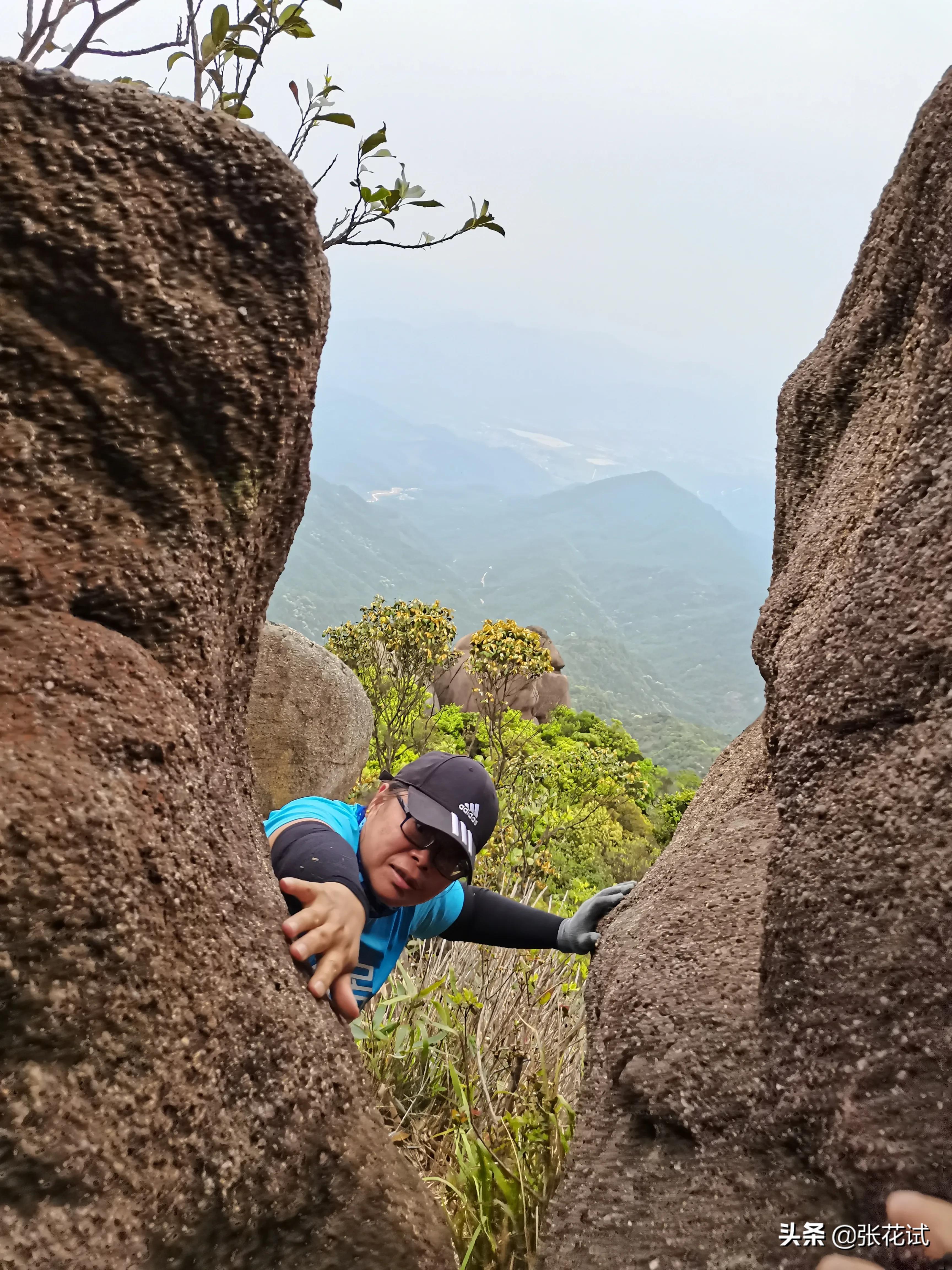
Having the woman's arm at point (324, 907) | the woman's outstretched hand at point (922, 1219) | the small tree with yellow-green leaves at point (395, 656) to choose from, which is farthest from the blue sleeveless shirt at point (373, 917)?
the small tree with yellow-green leaves at point (395, 656)

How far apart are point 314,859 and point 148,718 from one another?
1.66 feet

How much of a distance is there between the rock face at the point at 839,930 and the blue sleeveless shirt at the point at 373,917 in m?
0.50

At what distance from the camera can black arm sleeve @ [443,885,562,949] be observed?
7.18 ft

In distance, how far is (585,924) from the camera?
2195 mm

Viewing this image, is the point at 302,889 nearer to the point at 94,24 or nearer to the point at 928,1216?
the point at 928,1216

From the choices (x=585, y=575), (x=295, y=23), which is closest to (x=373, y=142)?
(x=295, y=23)

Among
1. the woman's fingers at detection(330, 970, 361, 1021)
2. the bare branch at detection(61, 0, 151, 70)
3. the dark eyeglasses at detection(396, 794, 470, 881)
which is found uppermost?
the bare branch at detection(61, 0, 151, 70)

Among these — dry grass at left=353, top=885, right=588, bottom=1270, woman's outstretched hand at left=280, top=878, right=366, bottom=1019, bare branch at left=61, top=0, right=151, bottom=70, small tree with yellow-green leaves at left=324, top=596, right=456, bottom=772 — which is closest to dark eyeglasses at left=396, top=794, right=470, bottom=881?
woman's outstretched hand at left=280, top=878, right=366, bottom=1019

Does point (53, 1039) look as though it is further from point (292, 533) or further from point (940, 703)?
point (940, 703)

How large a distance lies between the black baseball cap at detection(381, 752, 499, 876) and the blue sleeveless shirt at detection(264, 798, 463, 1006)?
15 centimetres

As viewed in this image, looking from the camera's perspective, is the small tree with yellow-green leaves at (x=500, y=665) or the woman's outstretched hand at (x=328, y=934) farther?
the small tree with yellow-green leaves at (x=500, y=665)

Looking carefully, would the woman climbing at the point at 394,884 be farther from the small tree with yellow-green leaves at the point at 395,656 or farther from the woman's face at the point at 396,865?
the small tree with yellow-green leaves at the point at 395,656

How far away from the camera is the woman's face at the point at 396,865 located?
68.4 inches

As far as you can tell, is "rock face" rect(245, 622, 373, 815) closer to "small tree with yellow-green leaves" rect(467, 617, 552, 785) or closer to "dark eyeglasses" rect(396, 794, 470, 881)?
"small tree with yellow-green leaves" rect(467, 617, 552, 785)
